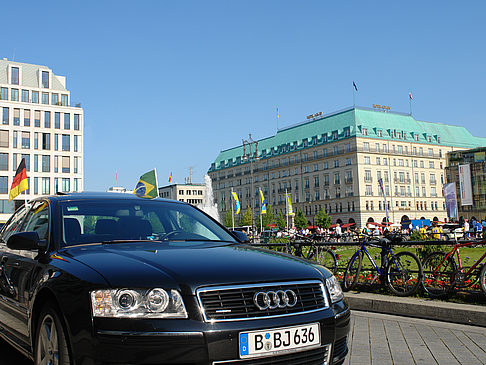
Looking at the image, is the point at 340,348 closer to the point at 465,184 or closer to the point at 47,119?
the point at 465,184

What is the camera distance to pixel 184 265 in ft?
11.1

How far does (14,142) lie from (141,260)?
2840 inches

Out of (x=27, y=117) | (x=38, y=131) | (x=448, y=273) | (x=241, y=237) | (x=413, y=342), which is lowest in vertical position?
(x=413, y=342)

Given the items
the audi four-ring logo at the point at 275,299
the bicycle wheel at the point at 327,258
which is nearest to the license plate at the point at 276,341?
the audi four-ring logo at the point at 275,299

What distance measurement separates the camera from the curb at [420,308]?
683 centimetres

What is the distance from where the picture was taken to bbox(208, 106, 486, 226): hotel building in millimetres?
96812

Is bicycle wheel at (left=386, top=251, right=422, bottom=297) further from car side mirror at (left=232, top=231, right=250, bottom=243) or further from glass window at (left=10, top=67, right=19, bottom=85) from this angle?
glass window at (left=10, top=67, right=19, bottom=85)

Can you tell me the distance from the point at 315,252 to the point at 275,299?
8106mm

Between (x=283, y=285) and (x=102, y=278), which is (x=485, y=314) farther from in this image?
(x=102, y=278)

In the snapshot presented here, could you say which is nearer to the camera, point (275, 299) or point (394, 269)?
point (275, 299)

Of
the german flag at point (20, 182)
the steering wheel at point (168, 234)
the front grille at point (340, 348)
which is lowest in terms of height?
the front grille at point (340, 348)

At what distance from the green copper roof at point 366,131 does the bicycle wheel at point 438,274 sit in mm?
90140

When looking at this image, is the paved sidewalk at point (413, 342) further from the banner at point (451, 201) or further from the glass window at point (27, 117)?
the glass window at point (27, 117)

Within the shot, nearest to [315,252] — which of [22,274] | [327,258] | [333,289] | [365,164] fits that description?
[327,258]
